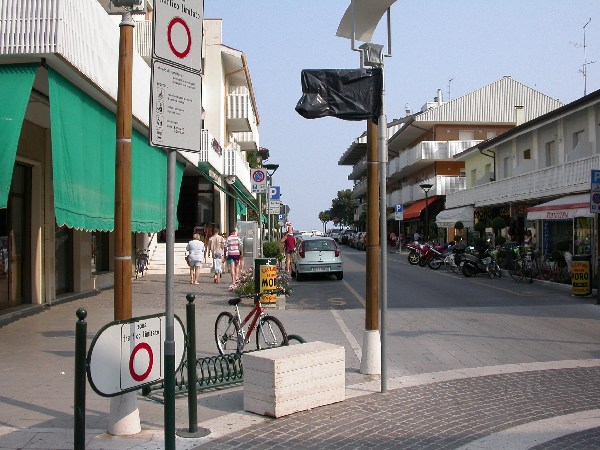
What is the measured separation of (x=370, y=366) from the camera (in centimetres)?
820

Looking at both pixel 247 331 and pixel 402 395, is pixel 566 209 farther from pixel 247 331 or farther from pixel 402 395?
pixel 402 395

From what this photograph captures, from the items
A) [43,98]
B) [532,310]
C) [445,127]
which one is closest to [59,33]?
[43,98]

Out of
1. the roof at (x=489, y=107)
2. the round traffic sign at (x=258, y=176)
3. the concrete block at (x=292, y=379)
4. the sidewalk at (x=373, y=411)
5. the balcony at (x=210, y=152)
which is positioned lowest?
the sidewalk at (x=373, y=411)

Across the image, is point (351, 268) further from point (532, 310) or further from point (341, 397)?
point (341, 397)

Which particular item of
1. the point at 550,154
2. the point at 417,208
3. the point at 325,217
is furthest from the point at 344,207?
the point at 550,154

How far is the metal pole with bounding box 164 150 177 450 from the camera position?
16.0 ft

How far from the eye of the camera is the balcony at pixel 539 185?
23.8 metres

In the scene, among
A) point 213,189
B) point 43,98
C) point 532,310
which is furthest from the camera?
point 213,189

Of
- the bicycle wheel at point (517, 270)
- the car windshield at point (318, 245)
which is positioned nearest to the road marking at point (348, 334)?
the car windshield at point (318, 245)

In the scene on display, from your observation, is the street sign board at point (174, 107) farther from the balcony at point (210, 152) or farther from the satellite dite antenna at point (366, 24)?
the balcony at point (210, 152)

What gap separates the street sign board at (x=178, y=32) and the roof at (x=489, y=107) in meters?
46.3

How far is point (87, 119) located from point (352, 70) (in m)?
5.15

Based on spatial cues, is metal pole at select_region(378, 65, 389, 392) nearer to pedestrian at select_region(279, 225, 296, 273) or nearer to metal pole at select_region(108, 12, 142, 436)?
metal pole at select_region(108, 12, 142, 436)

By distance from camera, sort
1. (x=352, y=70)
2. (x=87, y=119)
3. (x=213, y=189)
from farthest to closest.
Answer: (x=213, y=189) → (x=87, y=119) → (x=352, y=70)
